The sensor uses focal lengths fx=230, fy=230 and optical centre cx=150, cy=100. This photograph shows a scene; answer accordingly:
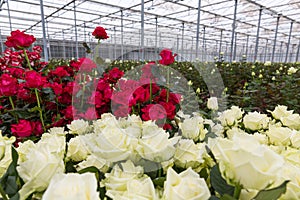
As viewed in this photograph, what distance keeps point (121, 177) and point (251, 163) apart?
0.78 feet

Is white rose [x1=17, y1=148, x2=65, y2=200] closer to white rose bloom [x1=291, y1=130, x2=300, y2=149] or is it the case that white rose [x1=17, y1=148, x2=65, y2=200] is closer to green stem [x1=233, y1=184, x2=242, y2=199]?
green stem [x1=233, y1=184, x2=242, y2=199]

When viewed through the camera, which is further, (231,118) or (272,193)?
(231,118)

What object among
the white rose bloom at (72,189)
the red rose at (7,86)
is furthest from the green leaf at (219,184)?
the red rose at (7,86)

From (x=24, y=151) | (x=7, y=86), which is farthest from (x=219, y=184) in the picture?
→ (x=7, y=86)

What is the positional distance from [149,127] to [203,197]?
295 millimetres

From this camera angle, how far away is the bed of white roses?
29cm

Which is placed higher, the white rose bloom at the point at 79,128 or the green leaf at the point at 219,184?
the green leaf at the point at 219,184

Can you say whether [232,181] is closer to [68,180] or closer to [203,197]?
[203,197]

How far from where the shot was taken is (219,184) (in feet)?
1.29

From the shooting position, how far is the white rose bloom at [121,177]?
1.34 feet

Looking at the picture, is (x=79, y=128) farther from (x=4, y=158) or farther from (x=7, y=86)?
(x=7, y=86)

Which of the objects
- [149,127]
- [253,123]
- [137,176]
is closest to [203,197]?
[137,176]

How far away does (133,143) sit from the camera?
469 mm

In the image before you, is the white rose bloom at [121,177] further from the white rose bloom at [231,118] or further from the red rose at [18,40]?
the red rose at [18,40]
